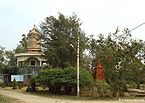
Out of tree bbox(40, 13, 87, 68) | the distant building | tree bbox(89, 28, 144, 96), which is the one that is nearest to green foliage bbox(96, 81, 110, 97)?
tree bbox(89, 28, 144, 96)

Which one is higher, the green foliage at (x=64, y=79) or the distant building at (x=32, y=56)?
the distant building at (x=32, y=56)

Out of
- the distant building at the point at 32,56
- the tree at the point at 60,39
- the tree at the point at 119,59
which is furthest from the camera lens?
the distant building at the point at 32,56

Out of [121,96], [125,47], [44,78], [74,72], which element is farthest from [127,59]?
[44,78]

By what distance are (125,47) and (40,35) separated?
20.5 meters

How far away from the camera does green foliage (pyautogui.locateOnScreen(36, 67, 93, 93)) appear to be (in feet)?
121

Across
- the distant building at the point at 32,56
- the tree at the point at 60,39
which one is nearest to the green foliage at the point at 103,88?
the tree at the point at 60,39

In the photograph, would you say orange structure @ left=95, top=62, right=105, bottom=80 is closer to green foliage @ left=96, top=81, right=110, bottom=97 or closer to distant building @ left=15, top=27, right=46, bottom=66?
green foliage @ left=96, top=81, right=110, bottom=97

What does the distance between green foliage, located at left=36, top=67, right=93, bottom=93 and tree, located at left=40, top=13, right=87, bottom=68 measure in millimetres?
7761

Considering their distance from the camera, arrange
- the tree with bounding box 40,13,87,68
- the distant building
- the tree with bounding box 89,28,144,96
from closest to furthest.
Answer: the tree with bounding box 89,28,144,96
the tree with bounding box 40,13,87,68
the distant building

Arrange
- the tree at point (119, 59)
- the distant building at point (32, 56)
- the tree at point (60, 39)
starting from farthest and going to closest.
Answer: the distant building at point (32, 56) < the tree at point (60, 39) < the tree at point (119, 59)

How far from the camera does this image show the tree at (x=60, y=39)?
4834cm

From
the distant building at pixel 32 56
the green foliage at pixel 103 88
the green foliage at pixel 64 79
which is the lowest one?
the green foliage at pixel 103 88

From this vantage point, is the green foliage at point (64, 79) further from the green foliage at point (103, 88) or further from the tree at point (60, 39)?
the tree at point (60, 39)

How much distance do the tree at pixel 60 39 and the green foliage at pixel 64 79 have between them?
776 centimetres
